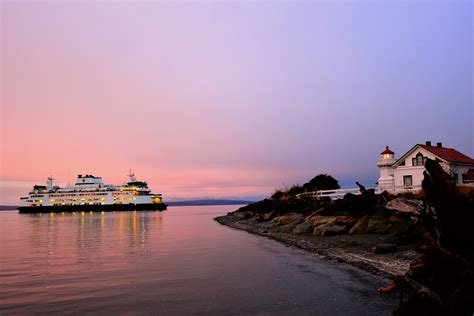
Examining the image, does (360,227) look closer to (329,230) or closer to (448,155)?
(329,230)

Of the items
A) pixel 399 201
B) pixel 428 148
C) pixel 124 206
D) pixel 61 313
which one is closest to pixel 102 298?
pixel 61 313

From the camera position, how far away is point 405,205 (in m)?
6.61

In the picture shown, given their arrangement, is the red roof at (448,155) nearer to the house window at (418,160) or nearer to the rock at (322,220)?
the house window at (418,160)

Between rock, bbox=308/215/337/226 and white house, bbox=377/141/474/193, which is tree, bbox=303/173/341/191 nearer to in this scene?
white house, bbox=377/141/474/193

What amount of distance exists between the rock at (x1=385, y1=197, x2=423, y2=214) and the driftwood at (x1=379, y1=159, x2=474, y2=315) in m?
0.64

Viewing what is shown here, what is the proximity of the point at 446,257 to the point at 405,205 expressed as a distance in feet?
4.21

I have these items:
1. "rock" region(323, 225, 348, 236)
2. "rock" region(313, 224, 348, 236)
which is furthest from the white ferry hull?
"rock" region(323, 225, 348, 236)

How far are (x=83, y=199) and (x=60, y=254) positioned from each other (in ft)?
398

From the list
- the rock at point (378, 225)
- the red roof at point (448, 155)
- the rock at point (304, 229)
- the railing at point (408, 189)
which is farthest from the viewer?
the red roof at point (448, 155)

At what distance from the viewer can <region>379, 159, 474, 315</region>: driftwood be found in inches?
209

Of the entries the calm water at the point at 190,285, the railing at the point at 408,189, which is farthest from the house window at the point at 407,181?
the calm water at the point at 190,285

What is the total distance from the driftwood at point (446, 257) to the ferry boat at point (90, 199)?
13029 centimetres

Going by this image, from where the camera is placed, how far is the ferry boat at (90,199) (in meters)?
130

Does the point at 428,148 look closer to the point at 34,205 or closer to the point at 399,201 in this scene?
the point at 399,201
